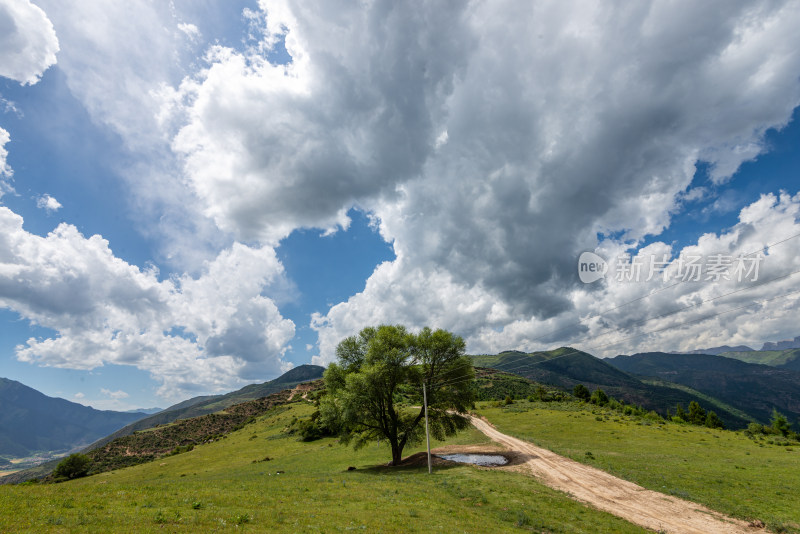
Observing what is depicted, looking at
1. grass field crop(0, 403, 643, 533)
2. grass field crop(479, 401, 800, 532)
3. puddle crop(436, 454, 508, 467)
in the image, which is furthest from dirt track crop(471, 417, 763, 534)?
puddle crop(436, 454, 508, 467)

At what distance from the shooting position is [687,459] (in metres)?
39.7

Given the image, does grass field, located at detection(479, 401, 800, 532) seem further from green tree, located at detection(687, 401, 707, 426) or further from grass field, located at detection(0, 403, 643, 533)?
green tree, located at detection(687, 401, 707, 426)

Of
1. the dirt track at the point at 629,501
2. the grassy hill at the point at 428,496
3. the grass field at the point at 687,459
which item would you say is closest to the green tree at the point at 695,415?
the grass field at the point at 687,459

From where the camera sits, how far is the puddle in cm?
4138

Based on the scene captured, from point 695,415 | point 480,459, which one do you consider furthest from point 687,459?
point 695,415

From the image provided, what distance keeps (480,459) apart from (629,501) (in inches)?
824

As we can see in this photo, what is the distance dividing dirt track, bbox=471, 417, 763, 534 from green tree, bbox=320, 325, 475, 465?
10.6 metres

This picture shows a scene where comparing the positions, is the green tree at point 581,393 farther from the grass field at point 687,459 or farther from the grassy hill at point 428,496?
the grassy hill at point 428,496

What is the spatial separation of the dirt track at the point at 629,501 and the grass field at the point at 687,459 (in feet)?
5.09

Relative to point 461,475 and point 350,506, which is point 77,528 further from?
point 461,475

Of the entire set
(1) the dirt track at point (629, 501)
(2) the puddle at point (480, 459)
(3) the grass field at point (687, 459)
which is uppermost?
(2) the puddle at point (480, 459)

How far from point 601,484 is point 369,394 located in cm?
2425

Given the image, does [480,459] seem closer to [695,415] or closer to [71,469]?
[71,469]

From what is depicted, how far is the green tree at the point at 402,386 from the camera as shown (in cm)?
4022
